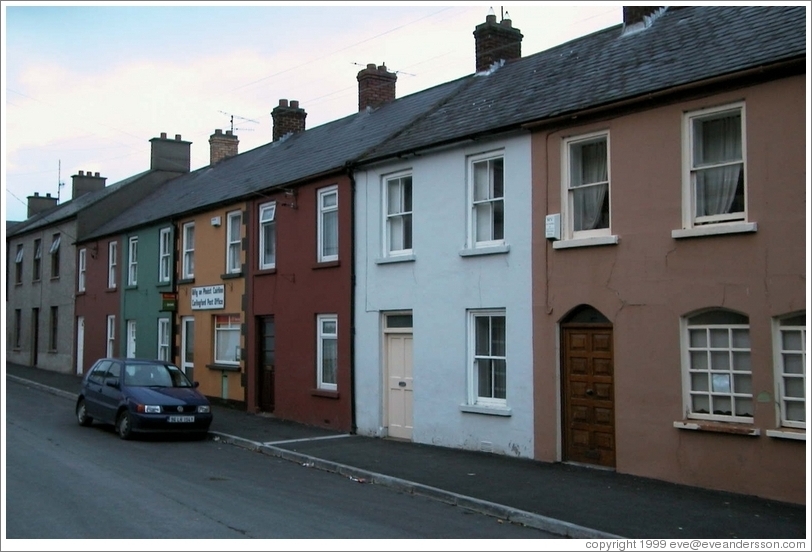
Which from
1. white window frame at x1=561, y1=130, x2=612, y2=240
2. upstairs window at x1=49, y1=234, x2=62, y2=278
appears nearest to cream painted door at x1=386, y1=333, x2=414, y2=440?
white window frame at x1=561, y1=130, x2=612, y2=240

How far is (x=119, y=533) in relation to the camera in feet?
28.1

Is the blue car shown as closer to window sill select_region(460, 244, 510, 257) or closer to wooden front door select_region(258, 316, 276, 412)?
wooden front door select_region(258, 316, 276, 412)

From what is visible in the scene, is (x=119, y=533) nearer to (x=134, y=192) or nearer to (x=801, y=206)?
(x=801, y=206)

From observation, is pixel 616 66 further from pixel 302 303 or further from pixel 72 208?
pixel 72 208

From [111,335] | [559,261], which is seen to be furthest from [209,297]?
[559,261]

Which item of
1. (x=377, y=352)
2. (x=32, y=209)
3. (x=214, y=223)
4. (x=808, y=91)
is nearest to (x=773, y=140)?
(x=808, y=91)

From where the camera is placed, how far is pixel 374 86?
2452 cm

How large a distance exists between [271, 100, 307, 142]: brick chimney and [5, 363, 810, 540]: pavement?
14.3 meters

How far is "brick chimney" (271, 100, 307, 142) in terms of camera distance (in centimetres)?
2845

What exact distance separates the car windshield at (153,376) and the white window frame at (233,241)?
16.1ft

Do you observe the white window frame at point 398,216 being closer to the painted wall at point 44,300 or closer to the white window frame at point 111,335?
the white window frame at point 111,335

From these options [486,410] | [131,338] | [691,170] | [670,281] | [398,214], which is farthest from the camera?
[131,338]

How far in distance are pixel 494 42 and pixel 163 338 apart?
583 inches

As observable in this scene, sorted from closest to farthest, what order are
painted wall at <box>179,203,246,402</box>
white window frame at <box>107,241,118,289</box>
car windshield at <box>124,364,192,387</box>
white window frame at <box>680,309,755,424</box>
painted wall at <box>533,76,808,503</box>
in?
painted wall at <box>533,76,808,503</box> < white window frame at <box>680,309,755,424</box> < car windshield at <box>124,364,192,387</box> < painted wall at <box>179,203,246,402</box> < white window frame at <box>107,241,118,289</box>
